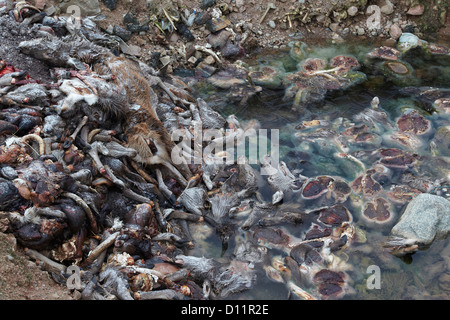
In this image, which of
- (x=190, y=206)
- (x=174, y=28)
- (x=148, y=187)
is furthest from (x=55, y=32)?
(x=190, y=206)

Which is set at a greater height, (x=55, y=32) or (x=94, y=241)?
(x=55, y=32)

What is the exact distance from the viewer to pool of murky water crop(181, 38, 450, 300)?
4398 mm

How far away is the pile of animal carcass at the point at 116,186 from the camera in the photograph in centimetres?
398

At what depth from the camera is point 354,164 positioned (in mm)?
5738

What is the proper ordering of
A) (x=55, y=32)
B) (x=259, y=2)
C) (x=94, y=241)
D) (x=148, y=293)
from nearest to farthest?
(x=148, y=293) < (x=94, y=241) < (x=55, y=32) < (x=259, y=2)

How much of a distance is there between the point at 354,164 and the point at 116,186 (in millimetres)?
3347

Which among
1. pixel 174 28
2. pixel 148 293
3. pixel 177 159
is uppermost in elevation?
pixel 174 28

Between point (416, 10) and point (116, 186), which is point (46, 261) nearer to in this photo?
point (116, 186)

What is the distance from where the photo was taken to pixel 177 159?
5402 mm

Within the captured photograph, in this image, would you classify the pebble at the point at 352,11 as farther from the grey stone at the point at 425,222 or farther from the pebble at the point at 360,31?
the grey stone at the point at 425,222

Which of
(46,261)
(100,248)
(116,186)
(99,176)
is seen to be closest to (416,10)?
(116,186)

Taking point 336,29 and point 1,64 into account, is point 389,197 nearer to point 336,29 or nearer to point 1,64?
point 336,29

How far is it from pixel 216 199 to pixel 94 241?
5.29 ft

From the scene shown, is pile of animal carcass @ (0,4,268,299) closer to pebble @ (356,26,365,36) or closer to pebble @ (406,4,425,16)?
pebble @ (356,26,365,36)
